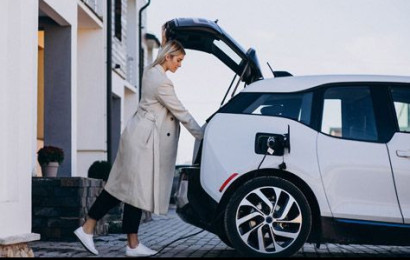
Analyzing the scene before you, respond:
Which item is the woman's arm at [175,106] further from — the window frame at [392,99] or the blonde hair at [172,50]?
the window frame at [392,99]

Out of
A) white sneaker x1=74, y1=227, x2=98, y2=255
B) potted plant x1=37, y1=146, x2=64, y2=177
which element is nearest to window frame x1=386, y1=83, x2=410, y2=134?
white sneaker x1=74, y1=227, x2=98, y2=255

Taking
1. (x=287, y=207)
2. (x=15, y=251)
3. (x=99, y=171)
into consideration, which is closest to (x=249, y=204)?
(x=287, y=207)

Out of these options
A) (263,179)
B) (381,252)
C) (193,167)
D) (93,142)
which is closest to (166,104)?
(193,167)

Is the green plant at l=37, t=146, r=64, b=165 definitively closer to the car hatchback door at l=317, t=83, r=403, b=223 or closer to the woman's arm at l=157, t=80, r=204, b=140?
the woman's arm at l=157, t=80, r=204, b=140

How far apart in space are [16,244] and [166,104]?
187 cm

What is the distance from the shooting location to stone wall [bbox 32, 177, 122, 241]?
1042cm

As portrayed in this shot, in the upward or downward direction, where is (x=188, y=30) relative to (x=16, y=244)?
upward

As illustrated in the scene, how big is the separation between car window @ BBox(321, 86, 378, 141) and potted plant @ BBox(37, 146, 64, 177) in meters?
5.84

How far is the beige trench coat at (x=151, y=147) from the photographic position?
7883 mm

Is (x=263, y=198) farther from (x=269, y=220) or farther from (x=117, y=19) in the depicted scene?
(x=117, y=19)

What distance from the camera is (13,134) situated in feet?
25.8

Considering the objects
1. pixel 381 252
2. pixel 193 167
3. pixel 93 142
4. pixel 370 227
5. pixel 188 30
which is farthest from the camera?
pixel 93 142

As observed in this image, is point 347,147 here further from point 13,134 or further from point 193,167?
point 13,134

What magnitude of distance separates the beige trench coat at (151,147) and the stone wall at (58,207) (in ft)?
8.52
